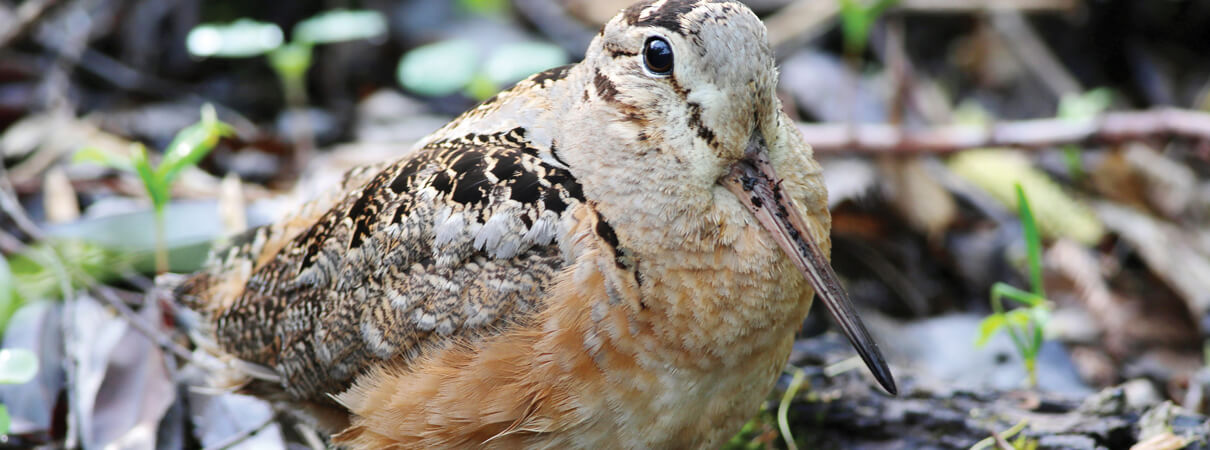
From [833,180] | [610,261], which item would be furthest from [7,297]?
[833,180]

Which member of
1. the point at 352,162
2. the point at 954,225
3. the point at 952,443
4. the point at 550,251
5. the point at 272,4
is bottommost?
the point at 952,443

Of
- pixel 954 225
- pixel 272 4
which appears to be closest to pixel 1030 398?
pixel 954 225

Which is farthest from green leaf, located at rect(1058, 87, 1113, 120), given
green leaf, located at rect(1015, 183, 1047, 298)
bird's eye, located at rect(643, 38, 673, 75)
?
bird's eye, located at rect(643, 38, 673, 75)

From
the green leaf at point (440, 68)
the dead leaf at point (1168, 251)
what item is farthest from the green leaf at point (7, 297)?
the dead leaf at point (1168, 251)

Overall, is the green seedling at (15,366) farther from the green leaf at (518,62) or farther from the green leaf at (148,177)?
the green leaf at (518,62)

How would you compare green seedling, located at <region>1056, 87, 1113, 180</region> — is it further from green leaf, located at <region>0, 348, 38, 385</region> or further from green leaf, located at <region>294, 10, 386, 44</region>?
green leaf, located at <region>0, 348, 38, 385</region>

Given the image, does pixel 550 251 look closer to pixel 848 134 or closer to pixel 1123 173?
pixel 848 134
